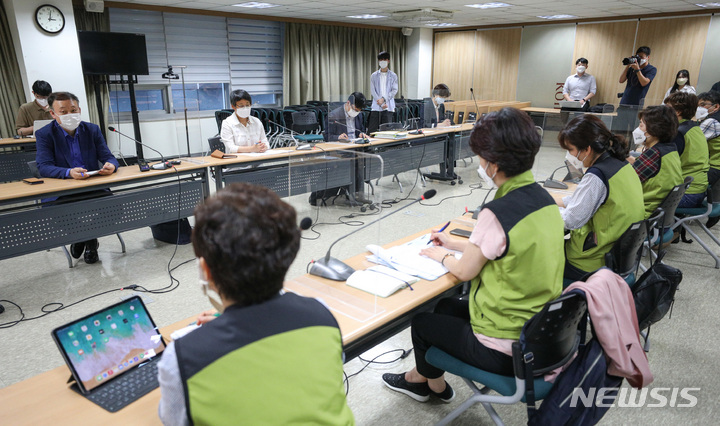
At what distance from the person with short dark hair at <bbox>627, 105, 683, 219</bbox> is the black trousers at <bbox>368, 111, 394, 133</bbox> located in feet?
13.2

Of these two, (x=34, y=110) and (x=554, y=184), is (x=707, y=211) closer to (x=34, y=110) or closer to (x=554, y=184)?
(x=554, y=184)

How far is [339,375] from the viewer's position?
0.90m

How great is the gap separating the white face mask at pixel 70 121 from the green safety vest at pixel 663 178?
389cm

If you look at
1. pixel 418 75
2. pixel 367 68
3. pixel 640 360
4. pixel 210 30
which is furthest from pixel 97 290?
pixel 418 75

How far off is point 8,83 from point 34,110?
3.64 feet

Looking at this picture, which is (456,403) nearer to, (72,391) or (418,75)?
(72,391)

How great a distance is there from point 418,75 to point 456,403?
1019cm

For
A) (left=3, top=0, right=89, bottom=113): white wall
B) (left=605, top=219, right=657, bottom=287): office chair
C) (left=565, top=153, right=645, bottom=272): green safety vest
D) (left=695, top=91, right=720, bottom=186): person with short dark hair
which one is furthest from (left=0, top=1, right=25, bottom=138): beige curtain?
(left=695, top=91, right=720, bottom=186): person with short dark hair

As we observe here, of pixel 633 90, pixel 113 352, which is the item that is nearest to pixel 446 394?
pixel 113 352

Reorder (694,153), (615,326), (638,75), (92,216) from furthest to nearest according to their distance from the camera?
1. (638,75)
2. (694,153)
3. (92,216)
4. (615,326)

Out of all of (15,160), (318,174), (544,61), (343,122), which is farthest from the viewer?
(544,61)

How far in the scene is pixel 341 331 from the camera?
4.29 feet

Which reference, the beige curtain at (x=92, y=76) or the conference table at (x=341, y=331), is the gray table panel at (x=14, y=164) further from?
the conference table at (x=341, y=331)

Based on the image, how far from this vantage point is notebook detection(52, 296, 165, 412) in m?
1.07
